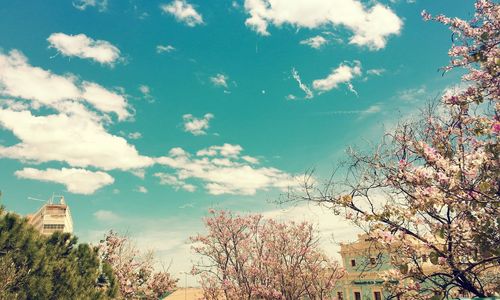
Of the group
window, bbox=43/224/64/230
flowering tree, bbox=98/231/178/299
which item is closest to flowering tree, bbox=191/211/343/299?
flowering tree, bbox=98/231/178/299

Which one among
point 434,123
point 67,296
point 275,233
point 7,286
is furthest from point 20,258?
point 275,233

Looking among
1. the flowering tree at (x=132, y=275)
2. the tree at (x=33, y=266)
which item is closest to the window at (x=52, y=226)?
the flowering tree at (x=132, y=275)

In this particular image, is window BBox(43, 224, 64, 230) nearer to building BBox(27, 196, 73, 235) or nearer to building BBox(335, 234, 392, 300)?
building BBox(27, 196, 73, 235)

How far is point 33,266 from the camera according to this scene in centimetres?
1483

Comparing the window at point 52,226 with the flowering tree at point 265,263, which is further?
the window at point 52,226

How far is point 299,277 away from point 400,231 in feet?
64.7

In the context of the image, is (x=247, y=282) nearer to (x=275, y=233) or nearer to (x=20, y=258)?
(x=275, y=233)

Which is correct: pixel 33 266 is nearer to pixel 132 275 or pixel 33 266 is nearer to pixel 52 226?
pixel 132 275

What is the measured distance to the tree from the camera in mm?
13883

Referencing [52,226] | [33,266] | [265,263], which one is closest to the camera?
[33,266]

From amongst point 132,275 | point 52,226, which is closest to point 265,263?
point 132,275

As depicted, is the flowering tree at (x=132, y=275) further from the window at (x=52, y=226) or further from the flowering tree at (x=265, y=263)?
the window at (x=52, y=226)

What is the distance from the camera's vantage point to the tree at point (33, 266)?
13.9 m

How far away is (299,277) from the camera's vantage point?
80.2 ft
